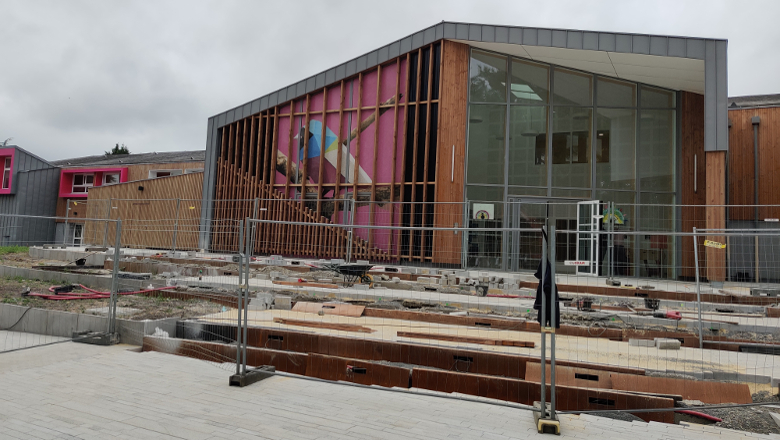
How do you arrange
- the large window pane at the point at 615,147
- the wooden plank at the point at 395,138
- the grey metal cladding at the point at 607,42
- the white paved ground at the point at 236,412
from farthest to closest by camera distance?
the wooden plank at the point at 395,138, the large window pane at the point at 615,147, the grey metal cladding at the point at 607,42, the white paved ground at the point at 236,412

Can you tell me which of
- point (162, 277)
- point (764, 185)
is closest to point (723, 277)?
point (764, 185)

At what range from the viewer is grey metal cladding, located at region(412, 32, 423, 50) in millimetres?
20641

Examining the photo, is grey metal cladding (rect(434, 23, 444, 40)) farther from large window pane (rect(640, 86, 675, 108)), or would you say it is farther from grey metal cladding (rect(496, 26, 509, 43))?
large window pane (rect(640, 86, 675, 108))

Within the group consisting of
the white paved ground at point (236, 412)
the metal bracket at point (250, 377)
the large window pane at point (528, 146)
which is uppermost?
the large window pane at point (528, 146)

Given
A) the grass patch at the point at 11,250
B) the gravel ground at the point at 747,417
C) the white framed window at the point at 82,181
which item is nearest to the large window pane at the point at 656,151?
the gravel ground at the point at 747,417

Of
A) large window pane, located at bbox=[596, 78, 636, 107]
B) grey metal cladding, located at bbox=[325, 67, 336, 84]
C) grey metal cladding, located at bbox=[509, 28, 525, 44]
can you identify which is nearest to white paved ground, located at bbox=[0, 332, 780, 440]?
grey metal cladding, located at bbox=[509, 28, 525, 44]

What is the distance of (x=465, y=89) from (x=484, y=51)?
174cm

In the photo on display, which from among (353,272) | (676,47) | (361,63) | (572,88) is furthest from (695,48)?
→ (353,272)

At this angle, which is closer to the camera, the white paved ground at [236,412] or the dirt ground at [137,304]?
the white paved ground at [236,412]

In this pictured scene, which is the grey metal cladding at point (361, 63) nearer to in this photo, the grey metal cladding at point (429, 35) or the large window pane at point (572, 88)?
the grey metal cladding at point (429, 35)

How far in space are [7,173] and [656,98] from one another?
44719 mm

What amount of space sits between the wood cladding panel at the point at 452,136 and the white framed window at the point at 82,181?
33100 mm

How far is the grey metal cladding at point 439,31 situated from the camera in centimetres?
2002

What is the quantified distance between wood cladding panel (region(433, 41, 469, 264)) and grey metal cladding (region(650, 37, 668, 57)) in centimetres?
657
